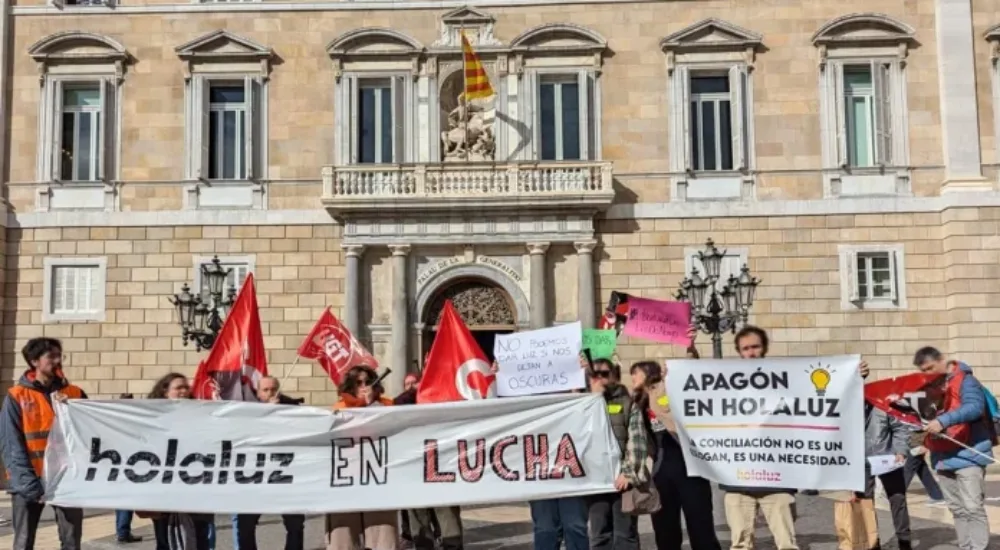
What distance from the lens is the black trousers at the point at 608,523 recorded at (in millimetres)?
9359

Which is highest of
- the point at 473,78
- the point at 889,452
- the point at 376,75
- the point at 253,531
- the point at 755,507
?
the point at 376,75

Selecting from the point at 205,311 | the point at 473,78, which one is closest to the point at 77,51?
the point at 205,311

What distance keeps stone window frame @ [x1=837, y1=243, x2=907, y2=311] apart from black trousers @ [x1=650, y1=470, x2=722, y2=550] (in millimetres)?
14382

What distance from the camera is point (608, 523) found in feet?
30.8

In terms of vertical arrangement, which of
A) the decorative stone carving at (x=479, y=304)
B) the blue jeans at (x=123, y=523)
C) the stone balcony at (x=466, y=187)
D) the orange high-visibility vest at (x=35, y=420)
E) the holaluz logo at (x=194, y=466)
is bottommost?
the blue jeans at (x=123, y=523)

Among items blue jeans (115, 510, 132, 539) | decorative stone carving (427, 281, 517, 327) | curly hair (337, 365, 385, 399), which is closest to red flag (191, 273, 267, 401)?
blue jeans (115, 510, 132, 539)

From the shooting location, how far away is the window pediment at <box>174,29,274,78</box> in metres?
23.8

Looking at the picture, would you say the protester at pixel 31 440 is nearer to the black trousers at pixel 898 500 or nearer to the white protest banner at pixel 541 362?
the white protest banner at pixel 541 362

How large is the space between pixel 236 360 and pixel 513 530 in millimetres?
3893

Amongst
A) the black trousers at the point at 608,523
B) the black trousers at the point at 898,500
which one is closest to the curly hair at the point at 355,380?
the black trousers at the point at 608,523

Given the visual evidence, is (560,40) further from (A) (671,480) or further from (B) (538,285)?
(A) (671,480)

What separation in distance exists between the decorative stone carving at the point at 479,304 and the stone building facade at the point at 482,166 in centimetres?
7

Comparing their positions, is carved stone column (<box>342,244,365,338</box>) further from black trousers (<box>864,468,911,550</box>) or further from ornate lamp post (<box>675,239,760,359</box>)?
black trousers (<box>864,468,911,550</box>)

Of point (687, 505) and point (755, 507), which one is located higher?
point (755, 507)
